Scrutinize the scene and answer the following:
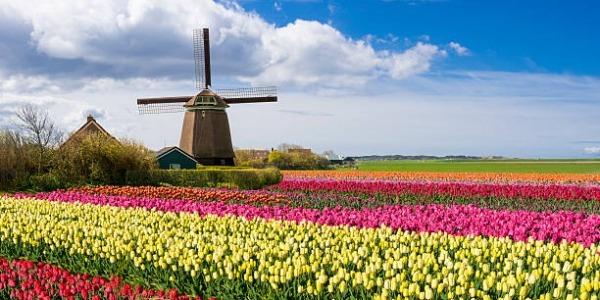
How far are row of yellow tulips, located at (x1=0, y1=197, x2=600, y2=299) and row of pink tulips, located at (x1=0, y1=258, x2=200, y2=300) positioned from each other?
590 millimetres

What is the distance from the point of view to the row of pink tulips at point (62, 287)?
573 cm

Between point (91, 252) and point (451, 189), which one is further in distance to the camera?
point (451, 189)

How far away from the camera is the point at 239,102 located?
136 feet

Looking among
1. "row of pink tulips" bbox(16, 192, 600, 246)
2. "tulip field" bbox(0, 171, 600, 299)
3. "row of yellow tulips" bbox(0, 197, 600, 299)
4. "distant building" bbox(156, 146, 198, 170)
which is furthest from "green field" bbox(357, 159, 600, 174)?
"row of yellow tulips" bbox(0, 197, 600, 299)

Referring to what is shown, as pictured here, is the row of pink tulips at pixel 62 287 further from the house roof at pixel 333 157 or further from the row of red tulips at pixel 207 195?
the house roof at pixel 333 157

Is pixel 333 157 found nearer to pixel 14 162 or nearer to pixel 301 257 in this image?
pixel 14 162

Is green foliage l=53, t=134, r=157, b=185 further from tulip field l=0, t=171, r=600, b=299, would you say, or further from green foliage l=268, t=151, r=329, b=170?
green foliage l=268, t=151, r=329, b=170

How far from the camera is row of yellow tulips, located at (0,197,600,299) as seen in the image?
518cm

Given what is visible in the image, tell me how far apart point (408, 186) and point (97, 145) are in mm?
13846

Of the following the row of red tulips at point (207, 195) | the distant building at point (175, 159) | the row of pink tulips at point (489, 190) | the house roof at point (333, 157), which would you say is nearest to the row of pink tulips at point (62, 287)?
the row of red tulips at point (207, 195)

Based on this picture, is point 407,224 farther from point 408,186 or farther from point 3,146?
point 3,146

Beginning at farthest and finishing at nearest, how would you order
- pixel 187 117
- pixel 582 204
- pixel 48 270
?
1. pixel 187 117
2. pixel 582 204
3. pixel 48 270

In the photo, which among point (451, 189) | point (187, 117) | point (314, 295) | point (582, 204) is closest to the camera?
point (314, 295)

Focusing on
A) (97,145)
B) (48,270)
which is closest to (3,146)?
(97,145)
